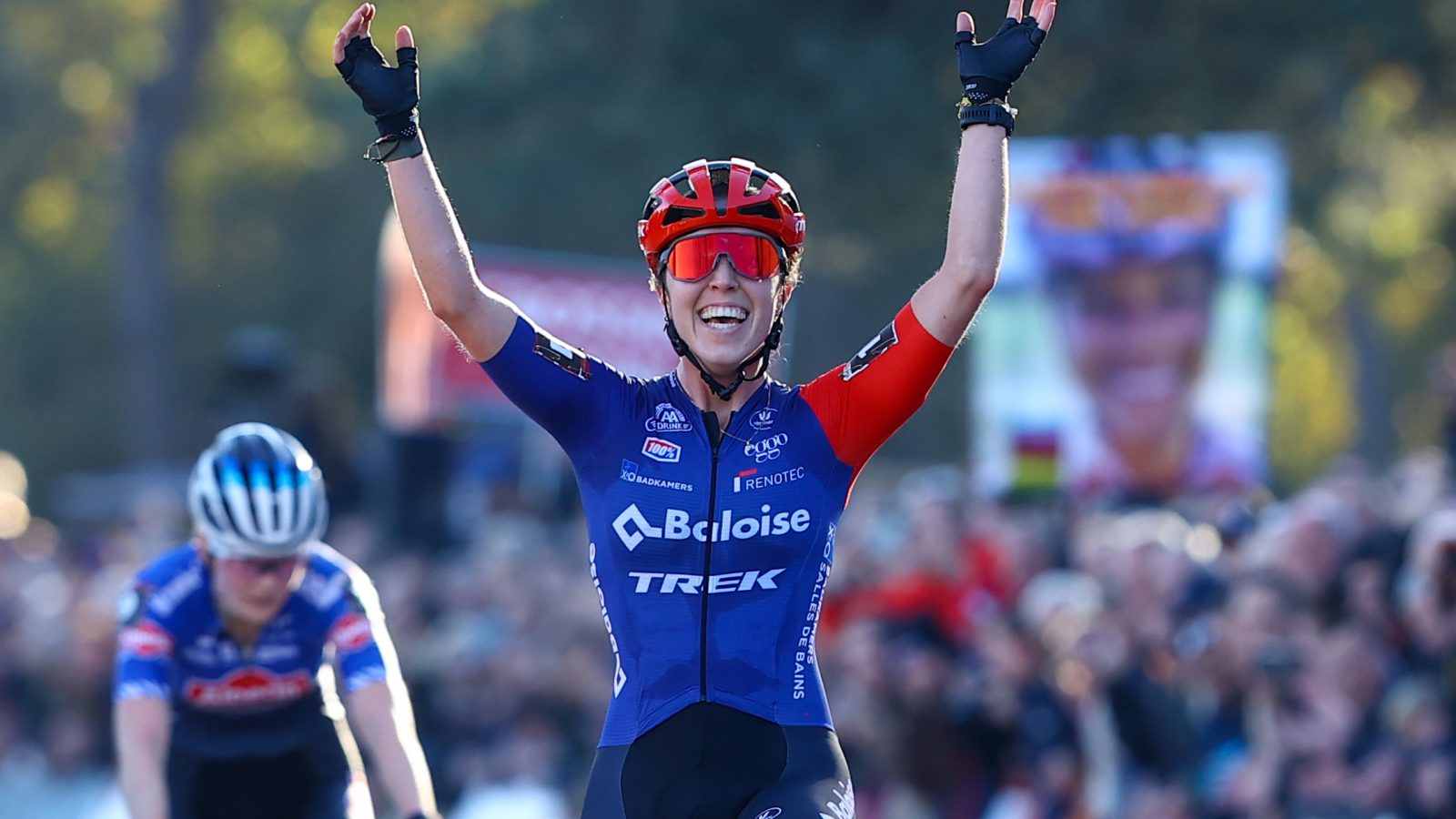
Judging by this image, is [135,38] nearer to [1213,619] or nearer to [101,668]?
[101,668]

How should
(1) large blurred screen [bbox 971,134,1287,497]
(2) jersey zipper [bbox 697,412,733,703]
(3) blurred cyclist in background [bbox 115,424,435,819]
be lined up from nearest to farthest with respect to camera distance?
(2) jersey zipper [bbox 697,412,733,703]
(3) blurred cyclist in background [bbox 115,424,435,819]
(1) large blurred screen [bbox 971,134,1287,497]

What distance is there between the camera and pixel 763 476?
5250mm

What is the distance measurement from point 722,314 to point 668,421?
0.30 metres

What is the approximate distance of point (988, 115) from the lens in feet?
17.1

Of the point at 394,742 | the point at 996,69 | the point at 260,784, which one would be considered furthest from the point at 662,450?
the point at 260,784

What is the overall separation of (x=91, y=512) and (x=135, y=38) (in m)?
11.3

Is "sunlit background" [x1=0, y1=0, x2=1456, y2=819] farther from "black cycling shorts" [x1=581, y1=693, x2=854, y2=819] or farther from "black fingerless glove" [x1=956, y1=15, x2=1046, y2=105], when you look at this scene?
"black fingerless glove" [x1=956, y1=15, x2=1046, y2=105]

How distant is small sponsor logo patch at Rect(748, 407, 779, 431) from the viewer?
210 inches

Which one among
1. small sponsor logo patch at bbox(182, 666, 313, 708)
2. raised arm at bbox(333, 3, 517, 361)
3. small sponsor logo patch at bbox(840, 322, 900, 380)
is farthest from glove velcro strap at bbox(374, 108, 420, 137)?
small sponsor logo patch at bbox(182, 666, 313, 708)

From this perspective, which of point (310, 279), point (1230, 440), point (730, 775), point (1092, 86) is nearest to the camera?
point (730, 775)

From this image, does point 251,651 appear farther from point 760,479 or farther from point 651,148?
point 651,148

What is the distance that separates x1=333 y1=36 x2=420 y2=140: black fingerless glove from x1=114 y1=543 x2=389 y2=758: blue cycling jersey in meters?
2.70

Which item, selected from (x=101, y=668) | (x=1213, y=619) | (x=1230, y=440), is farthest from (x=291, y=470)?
(x=101, y=668)

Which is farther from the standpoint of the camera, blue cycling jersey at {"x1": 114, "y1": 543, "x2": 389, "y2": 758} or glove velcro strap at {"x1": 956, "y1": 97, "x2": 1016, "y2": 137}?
blue cycling jersey at {"x1": 114, "y1": 543, "x2": 389, "y2": 758}
